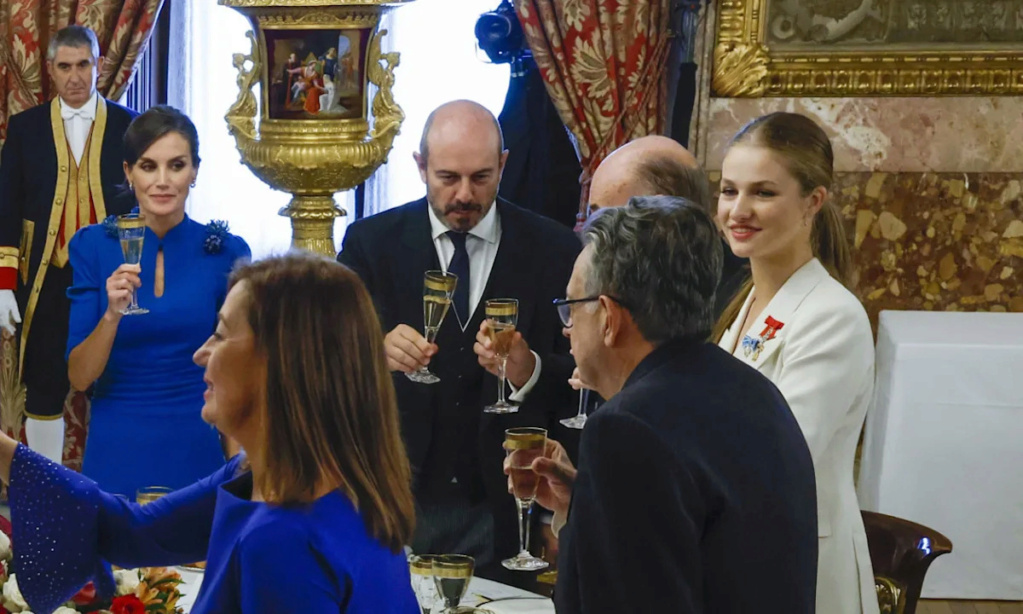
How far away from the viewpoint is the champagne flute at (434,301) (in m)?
2.80

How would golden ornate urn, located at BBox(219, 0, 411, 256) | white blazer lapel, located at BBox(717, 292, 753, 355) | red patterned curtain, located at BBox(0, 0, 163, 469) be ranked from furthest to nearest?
red patterned curtain, located at BBox(0, 0, 163, 469) → golden ornate urn, located at BBox(219, 0, 411, 256) → white blazer lapel, located at BBox(717, 292, 753, 355)

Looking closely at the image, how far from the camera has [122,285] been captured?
3.18 meters

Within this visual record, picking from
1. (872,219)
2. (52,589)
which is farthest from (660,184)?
(872,219)

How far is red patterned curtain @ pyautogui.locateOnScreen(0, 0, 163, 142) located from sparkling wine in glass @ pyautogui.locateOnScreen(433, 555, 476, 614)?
3543 mm

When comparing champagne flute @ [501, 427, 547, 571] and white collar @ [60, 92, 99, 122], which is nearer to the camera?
champagne flute @ [501, 427, 547, 571]

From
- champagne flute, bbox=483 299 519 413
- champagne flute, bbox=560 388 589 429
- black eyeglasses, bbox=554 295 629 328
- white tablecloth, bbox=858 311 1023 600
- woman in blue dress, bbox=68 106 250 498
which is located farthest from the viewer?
white tablecloth, bbox=858 311 1023 600

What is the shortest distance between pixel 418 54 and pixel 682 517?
440 cm

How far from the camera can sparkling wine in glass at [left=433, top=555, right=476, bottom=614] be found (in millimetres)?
2123

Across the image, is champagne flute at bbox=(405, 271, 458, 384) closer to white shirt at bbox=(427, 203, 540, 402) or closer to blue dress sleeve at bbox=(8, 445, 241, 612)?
white shirt at bbox=(427, 203, 540, 402)

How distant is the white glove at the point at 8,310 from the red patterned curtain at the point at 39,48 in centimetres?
58

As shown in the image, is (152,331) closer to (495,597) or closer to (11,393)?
(495,597)

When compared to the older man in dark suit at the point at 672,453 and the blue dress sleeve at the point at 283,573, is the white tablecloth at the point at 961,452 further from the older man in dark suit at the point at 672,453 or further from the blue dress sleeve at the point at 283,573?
the blue dress sleeve at the point at 283,573

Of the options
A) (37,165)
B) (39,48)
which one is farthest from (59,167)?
(39,48)

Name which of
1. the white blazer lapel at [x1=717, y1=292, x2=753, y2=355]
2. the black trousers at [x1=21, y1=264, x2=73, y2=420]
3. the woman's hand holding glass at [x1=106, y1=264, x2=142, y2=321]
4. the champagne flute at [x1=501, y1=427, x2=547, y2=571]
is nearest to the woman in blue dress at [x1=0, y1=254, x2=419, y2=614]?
the champagne flute at [x1=501, y1=427, x2=547, y2=571]
